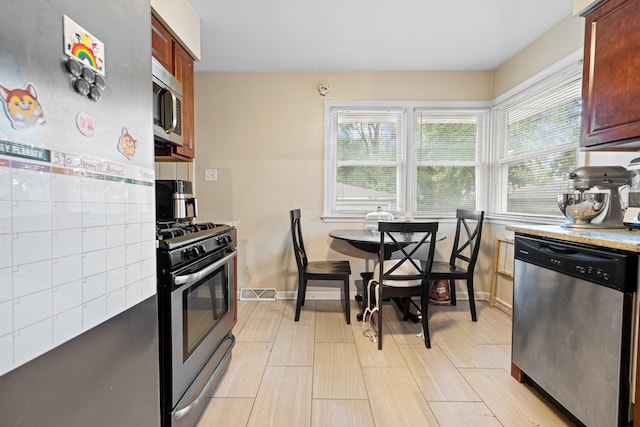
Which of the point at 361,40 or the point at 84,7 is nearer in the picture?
the point at 84,7

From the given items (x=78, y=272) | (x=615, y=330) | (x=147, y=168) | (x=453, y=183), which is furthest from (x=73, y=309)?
(x=453, y=183)

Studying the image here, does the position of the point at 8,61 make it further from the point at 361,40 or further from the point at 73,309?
the point at 361,40

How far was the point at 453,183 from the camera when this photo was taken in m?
3.31

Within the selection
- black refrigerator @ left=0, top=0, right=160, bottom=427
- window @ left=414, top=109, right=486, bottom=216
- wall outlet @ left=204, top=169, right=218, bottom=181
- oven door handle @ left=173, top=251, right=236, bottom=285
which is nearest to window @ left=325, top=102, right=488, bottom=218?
window @ left=414, top=109, right=486, bottom=216

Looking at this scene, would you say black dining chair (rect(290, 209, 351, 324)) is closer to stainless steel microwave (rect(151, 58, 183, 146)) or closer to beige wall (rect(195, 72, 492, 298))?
beige wall (rect(195, 72, 492, 298))

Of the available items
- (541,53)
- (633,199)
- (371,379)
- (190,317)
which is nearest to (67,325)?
(190,317)

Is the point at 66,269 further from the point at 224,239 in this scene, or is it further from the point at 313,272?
the point at 313,272

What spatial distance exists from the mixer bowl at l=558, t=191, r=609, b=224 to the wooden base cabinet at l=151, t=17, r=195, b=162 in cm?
247

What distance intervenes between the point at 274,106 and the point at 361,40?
1.11 m

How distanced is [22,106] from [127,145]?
268mm

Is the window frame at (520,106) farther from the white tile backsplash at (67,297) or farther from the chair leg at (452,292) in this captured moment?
the white tile backsplash at (67,297)

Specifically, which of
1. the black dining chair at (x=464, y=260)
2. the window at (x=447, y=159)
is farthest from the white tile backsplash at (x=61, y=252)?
the window at (x=447, y=159)

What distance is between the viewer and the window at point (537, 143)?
2326mm

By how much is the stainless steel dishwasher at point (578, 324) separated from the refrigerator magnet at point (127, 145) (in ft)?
5.74
